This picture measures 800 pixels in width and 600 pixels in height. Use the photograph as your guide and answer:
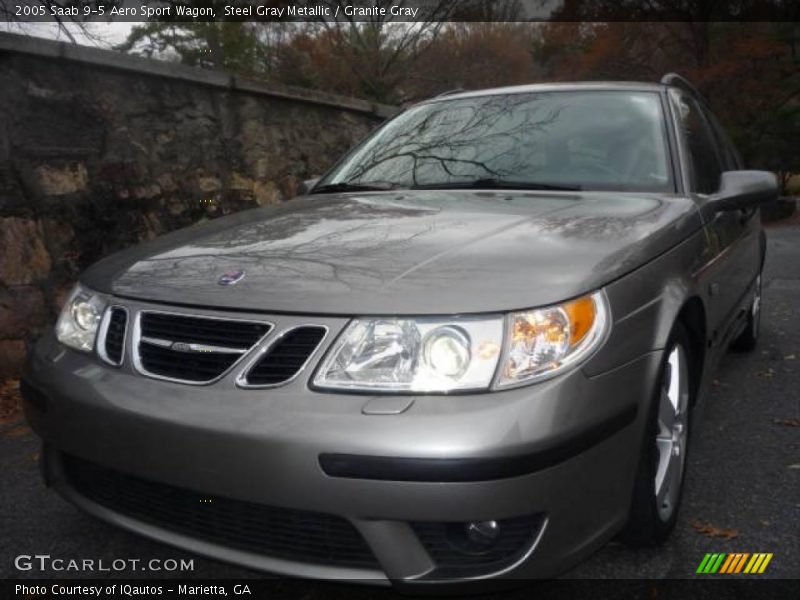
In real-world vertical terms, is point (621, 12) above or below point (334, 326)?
above

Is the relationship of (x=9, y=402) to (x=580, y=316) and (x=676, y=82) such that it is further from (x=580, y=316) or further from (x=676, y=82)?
(x=676, y=82)

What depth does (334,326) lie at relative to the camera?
1885mm

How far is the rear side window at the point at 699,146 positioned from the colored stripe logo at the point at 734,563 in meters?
1.35

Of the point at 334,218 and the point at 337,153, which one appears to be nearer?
the point at 334,218

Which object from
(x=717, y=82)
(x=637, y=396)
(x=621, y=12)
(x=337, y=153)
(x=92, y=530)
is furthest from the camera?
(x=621, y=12)

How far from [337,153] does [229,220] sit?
4544 millimetres

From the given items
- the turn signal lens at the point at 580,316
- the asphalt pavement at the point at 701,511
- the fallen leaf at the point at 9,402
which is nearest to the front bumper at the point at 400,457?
the turn signal lens at the point at 580,316

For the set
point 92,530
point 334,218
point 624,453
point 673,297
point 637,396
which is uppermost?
point 334,218

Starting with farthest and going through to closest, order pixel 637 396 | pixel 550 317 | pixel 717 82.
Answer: pixel 717 82
pixel 637 396
pixel 550 317

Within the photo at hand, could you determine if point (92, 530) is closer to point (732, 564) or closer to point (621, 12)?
point (732, 564)

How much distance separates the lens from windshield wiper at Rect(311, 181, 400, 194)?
326 cm

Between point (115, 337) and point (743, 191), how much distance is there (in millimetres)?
2325

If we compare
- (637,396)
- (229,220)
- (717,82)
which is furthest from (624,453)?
(717,82)

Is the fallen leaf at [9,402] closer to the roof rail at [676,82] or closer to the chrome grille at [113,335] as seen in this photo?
the chrome grille at [113,335]
